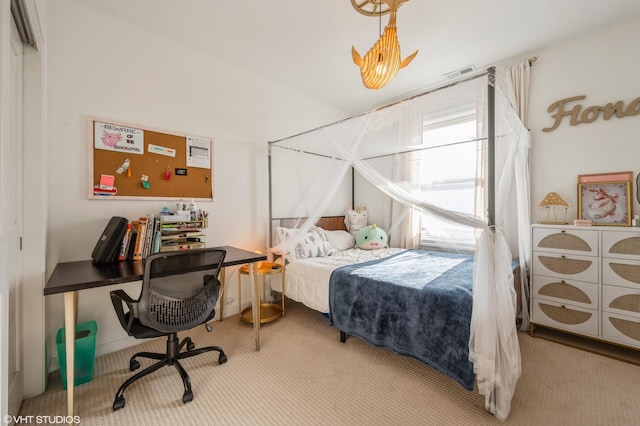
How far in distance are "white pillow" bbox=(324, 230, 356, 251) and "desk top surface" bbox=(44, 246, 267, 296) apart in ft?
4.66

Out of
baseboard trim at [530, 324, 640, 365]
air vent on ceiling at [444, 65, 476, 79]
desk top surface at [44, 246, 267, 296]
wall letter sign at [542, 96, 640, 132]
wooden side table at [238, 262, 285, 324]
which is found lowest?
baseboard trim at [530, 324, 640, 365]

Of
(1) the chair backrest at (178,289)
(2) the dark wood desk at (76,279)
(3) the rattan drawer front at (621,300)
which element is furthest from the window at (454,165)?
(1) the chair backrest at (178,289)

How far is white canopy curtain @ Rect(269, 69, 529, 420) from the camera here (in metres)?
1.49

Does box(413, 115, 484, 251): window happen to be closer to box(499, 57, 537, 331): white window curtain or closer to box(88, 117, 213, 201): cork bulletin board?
box(499, 57, 537, 331): white window curtain

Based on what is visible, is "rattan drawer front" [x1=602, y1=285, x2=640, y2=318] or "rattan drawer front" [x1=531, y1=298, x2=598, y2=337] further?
"rattan drawer front" [x1=531, y1=298, x2=598, y2=337]

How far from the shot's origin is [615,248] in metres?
2.08

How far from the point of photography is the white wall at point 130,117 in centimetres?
195

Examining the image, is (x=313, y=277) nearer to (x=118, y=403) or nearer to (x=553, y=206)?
(x=118, y=403)

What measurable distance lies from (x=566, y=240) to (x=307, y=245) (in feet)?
7.88

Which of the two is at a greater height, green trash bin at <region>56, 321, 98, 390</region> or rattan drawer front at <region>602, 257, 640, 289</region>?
rattan drawer front at <region>602, 257, 640, 289</region>

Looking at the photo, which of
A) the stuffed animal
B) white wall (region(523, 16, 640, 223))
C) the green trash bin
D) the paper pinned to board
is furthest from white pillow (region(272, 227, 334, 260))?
white wall (region(523, 16, 640, 223))

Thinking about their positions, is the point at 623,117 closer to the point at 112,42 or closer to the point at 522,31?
the point at 522,31

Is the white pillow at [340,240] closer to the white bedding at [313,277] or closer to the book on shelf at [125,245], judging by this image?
the white bedding at [313,277]

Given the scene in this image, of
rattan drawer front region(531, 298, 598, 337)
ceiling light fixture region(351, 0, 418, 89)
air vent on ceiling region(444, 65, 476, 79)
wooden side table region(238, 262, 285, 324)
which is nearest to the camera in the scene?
ceiling light fixture region(351, 0, 418, 89)
